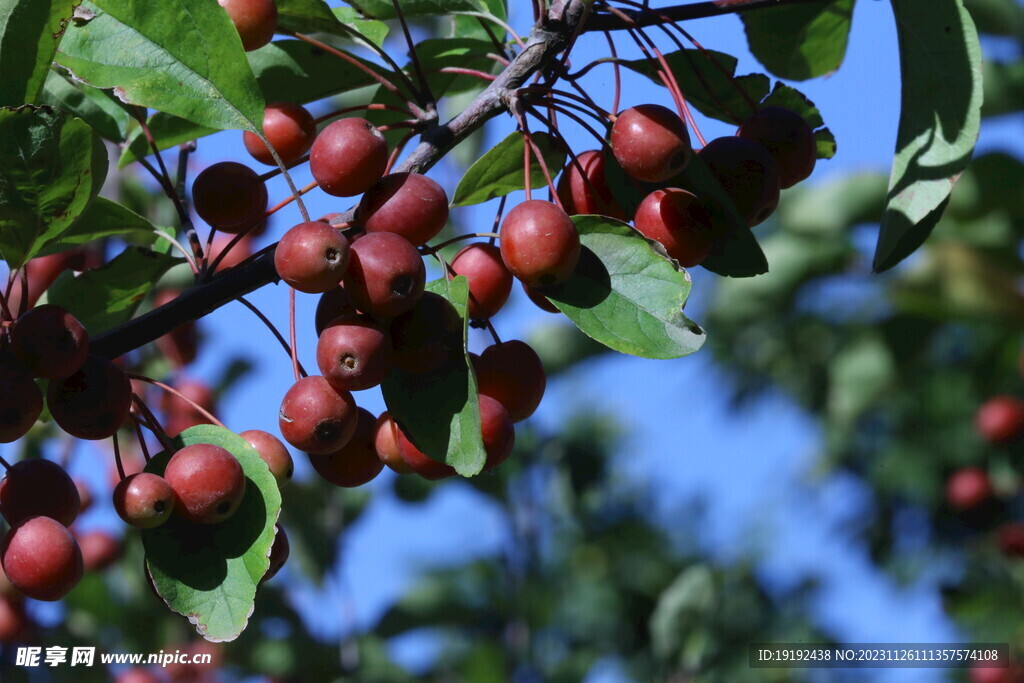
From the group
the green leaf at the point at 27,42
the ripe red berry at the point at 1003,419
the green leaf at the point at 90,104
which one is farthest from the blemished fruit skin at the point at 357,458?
the ripe red berry at the point at 1003,419

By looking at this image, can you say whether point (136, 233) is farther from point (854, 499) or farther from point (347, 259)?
point (854, 499)

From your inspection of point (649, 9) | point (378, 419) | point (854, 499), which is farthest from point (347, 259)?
point (854, 499)

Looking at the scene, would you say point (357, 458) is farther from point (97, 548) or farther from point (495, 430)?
point (97, 548)

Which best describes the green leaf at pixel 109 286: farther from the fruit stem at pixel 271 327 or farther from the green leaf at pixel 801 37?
the green leaf at pixel 801 37

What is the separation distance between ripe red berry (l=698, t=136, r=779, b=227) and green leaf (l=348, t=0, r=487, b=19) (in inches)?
15.8

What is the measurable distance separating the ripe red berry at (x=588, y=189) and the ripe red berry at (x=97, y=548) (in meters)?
2.22

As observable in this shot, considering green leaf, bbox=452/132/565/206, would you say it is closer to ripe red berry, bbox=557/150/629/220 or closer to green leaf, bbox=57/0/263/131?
ripe red berry, bbox=557/150/629/220

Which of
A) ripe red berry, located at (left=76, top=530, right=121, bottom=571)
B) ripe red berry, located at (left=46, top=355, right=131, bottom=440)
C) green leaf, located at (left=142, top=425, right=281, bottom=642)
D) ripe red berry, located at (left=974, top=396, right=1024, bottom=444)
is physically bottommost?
ripe red berry, located at (left=974, top=396, right=1024, bottom=444)

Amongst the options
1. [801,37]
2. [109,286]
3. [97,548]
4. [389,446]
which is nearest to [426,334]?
[389,446]

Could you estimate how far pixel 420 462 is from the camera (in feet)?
3.49

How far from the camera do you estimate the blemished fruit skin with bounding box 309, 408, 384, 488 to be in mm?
1169

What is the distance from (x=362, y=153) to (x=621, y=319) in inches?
12.1

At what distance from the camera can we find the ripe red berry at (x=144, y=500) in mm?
1029

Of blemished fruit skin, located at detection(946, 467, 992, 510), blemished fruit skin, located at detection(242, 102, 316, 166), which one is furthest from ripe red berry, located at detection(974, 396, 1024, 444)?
blemished fruit skin, located at detection(242, 102, 316, 166)
